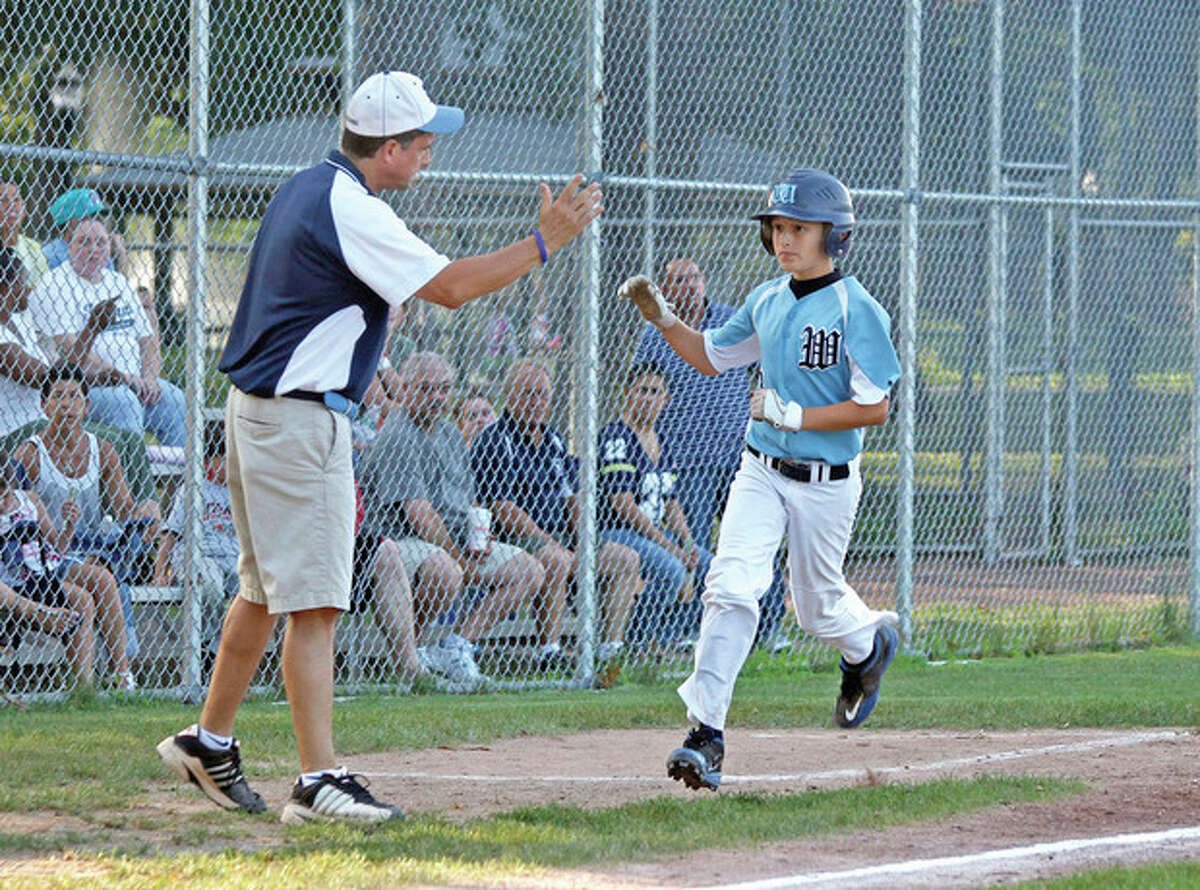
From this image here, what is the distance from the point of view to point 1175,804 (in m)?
5.95

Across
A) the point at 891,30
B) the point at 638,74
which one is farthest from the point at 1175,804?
the point at 891,30

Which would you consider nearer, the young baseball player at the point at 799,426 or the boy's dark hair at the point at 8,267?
the young baseball player at the point at 799,426

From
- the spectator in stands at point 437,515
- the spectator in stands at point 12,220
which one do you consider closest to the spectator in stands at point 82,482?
the spectator in stands at point 12,220

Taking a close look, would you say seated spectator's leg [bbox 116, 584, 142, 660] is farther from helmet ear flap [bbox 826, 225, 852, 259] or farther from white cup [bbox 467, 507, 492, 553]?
helmet ear flap [bbox 826, 225, 852, 259]

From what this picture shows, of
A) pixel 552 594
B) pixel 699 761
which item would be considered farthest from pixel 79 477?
pixel 699 761

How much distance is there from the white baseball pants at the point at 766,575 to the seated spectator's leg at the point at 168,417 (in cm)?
371

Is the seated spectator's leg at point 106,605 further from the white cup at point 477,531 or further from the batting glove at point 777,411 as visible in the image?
the batting glove at point 777,411

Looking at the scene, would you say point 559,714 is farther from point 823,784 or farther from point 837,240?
point 837,240

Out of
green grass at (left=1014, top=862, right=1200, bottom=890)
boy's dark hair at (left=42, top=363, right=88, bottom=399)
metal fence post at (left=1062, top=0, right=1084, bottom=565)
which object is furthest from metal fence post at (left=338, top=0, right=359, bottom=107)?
metal fence post at (left=1062, top=0, right=1084, bottom=565)

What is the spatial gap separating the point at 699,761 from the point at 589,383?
3.83 m

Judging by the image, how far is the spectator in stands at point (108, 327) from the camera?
8766 mm

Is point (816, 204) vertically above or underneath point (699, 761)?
above

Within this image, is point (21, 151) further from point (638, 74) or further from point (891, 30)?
point (891, 30)

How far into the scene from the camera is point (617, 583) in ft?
31.5
